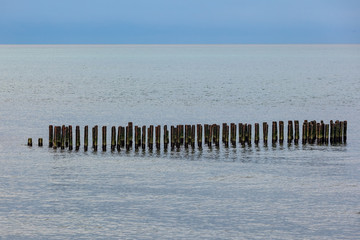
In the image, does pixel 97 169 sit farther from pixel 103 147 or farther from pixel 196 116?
pixel 196 116

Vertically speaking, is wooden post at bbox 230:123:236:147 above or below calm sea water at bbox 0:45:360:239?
above

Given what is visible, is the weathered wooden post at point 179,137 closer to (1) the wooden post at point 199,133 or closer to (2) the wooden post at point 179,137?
(2) the wooden post at point 179,137

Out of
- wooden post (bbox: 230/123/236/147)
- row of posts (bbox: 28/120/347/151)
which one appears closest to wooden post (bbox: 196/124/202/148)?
row of posts (bbox: 28/120/347/151)

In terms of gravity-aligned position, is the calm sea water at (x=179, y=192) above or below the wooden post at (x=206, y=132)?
below

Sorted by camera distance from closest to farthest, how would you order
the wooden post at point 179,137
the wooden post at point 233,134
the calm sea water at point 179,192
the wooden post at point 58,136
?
the calm sea water at point 179,192 < the wooden post at point 58,136 < the wooden post at point 179,137 < the wooden post at point 233,134

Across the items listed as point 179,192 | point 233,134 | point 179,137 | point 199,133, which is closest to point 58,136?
point 179,137

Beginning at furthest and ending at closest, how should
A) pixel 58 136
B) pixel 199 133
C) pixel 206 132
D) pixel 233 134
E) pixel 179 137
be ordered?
pixel 233 134
pixel 206 132
pixel 199 133
pixel 179 137
pixel 58 136

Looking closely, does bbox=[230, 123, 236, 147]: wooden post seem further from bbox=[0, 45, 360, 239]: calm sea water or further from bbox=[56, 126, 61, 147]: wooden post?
bbox=[56, 126, 61, 147]: wooden post

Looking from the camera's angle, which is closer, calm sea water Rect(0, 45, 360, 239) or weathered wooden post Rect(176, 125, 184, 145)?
calm sea water Rect(0, 45, 360, 239)

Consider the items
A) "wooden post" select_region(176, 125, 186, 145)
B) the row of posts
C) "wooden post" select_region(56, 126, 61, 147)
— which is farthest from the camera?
"wooden post" select_region(176, 125, 186, 145)

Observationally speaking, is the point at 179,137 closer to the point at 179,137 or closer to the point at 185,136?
the point at 179,137

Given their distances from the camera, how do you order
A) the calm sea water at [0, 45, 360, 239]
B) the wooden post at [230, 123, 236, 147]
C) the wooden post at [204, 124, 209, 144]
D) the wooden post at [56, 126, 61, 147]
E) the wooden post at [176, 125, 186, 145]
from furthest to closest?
the wooden post at [230, 123, 236, 147]
the wooden post at [204, 124, 209, 144]
the wooden post at [176, 125, 186, 145]
the wooden post at [56, 126, 61, 147]
the calm sea water at [0, 45, 360, 239]

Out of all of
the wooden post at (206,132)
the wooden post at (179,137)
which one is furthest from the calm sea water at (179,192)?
the wooden post at (206,132)

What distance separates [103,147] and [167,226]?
13.6 meters
